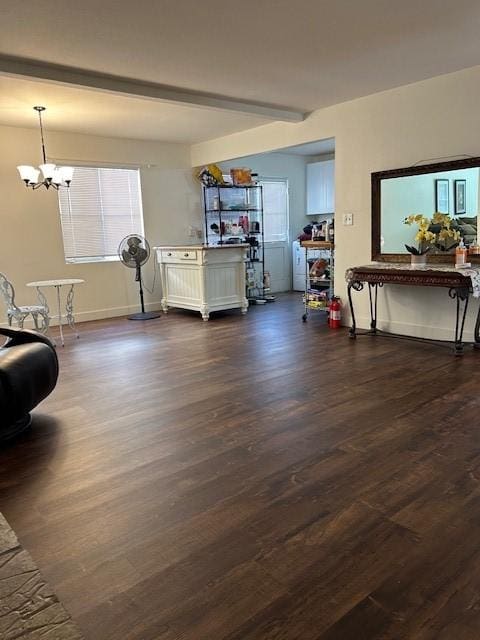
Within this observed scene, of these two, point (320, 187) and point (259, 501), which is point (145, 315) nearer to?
point (320, 187)

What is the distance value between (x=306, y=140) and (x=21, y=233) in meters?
3.62

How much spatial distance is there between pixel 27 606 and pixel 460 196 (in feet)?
14.2

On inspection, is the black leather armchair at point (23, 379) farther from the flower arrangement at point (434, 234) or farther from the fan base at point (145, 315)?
the flower arrangement at point (434, 234)

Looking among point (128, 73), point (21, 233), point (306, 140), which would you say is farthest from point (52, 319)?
point (306, 140)

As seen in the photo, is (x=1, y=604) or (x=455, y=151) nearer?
(x=1, y=604)

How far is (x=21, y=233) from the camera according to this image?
5.79m

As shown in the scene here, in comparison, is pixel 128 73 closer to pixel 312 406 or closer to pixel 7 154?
pixel 7 154

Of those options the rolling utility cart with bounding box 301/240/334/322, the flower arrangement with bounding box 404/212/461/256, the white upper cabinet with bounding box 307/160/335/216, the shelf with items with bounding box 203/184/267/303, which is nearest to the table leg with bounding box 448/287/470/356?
the flower arrangement with bounding box 404/212/461/256

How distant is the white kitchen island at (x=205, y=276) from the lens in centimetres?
601

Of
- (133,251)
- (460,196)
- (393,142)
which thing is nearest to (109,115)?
(133,251)

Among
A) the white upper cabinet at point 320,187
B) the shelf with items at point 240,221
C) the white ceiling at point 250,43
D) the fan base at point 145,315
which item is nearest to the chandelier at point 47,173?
the white ceiling at point 250,43

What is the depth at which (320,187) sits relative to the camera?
826cm

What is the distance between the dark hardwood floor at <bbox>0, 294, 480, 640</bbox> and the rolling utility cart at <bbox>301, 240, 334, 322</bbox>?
78.4 inches

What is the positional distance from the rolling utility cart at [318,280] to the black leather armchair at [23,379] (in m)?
3.45
